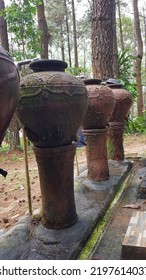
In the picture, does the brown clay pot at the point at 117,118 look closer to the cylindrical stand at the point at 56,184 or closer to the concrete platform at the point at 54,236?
the concrete platform at the point at 54,236

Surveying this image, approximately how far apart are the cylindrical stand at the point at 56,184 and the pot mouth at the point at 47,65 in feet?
1.60

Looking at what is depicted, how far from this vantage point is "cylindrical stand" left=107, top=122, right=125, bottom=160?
10.8 ft

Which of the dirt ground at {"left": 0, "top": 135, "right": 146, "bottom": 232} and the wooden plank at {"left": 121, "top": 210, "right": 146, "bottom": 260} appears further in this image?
the dirt ground at {"left": 0, "top": 135, "right": 146, "bottom": 232}

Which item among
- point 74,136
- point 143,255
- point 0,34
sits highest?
point 0,34

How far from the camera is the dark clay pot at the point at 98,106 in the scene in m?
2.41

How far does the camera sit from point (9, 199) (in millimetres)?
3025

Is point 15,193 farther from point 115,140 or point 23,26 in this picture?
point 23,26

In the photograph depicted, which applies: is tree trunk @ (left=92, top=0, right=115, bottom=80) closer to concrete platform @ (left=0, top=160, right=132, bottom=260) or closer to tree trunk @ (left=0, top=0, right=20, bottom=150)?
concrete platform @ (left=0, top=160, right=132, bottom=260)

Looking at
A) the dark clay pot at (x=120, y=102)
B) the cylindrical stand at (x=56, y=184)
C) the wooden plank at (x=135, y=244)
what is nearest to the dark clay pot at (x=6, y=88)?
the cylindrical stand at (x=56, y=184)

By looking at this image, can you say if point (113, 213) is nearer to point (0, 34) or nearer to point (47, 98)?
point (47, 98)

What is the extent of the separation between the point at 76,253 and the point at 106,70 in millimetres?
2828

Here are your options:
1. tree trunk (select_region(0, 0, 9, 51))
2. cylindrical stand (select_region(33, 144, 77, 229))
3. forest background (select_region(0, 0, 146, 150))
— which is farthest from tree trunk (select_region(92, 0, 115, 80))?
tree trunk (select_region(0, 0, 9, 51))
